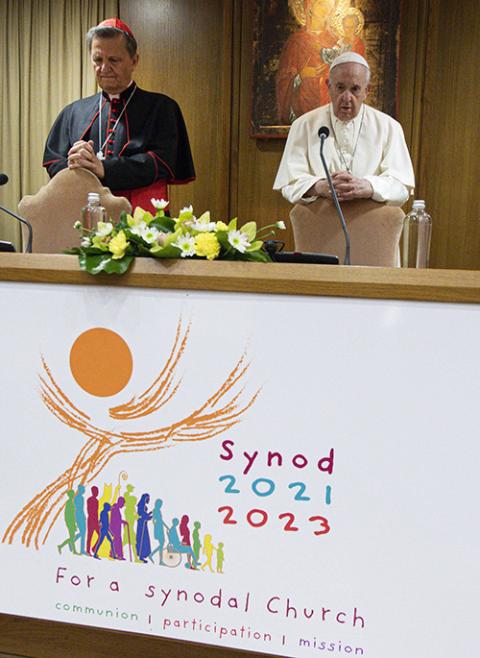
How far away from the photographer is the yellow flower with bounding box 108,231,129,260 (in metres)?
1.42

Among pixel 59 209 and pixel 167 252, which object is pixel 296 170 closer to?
pixel 59 209

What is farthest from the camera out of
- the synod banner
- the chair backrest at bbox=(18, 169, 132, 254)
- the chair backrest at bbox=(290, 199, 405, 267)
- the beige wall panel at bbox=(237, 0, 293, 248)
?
the beige wall panel at bbox=(237, 0, 293, 248)

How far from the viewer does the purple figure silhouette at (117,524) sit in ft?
4.75

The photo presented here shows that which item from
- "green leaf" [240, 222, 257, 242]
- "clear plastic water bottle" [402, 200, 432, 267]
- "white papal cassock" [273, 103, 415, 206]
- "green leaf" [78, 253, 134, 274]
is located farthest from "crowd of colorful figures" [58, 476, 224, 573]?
"white papal cassock" [273, 103, 415, 206]

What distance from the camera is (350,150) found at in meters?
3.06

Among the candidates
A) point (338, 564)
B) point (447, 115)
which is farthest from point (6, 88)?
point (338, 564)

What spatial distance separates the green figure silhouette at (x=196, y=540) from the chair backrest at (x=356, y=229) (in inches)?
55.8

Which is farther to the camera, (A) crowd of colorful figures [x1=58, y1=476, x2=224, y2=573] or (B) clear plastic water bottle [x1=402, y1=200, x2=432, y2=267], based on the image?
(B) clear plastic water bottle [x1=402, y1=200, x2=432, y2=267]

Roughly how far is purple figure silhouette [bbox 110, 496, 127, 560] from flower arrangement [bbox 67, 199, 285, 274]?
47 centimetres

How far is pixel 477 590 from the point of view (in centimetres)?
134

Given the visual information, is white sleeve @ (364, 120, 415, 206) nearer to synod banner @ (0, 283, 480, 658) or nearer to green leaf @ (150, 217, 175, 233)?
green leaf @ (150, 217, 175, 233)

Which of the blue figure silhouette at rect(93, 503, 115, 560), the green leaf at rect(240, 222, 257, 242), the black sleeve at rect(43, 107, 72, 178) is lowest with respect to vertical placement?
the blue figure silhouette at rect(93, 503, 115, 560)

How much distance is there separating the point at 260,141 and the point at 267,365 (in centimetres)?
369

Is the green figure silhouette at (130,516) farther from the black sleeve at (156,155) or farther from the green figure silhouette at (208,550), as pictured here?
the black sleeve at (156,155)
